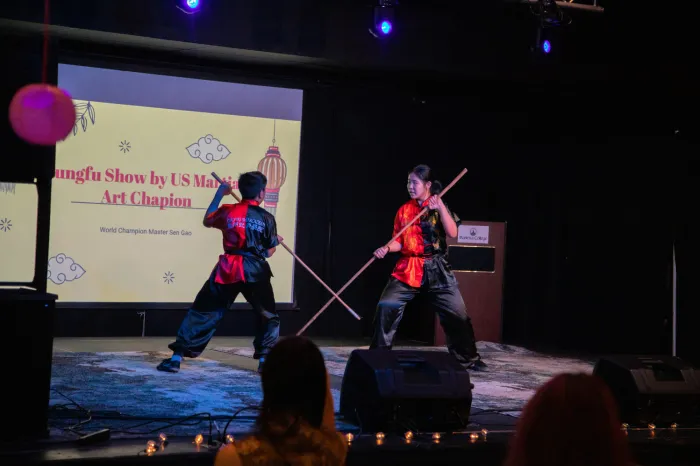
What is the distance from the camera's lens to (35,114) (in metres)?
4.78

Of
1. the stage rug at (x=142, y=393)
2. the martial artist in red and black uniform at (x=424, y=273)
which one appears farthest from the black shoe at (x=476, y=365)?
the stage rug at (x=142, y=393)

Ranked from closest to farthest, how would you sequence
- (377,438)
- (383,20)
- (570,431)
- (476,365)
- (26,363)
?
(570,431)
(26,363)
(377,438)
(476,365)
(383,20)

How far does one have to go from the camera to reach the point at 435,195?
262 inches

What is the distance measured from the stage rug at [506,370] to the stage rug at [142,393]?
0.92 metres

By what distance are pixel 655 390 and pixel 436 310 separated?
219 cm

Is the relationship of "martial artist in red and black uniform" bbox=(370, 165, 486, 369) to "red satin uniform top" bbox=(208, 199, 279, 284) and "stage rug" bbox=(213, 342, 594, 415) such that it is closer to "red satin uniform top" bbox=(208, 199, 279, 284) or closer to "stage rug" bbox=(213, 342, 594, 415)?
"stage rug" bbox=(213, 342, 594, 415)

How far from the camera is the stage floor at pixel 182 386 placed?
4.47m

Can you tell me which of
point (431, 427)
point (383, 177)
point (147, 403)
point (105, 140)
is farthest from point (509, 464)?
point (383, 177)

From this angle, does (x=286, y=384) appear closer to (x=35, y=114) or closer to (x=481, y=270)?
(x=35, y=114)

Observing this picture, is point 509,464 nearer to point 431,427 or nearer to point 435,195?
point 431,427

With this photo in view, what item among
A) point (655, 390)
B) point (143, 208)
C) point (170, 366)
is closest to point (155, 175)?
point (143, 208)

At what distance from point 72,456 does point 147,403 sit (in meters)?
1.28

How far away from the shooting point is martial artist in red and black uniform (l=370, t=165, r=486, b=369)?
6652 millimetres

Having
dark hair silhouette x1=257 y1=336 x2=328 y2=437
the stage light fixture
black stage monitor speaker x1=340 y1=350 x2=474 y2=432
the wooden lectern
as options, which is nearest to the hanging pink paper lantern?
black stage monitor speaker x1=340 y1=350 x2=474 y2=432
